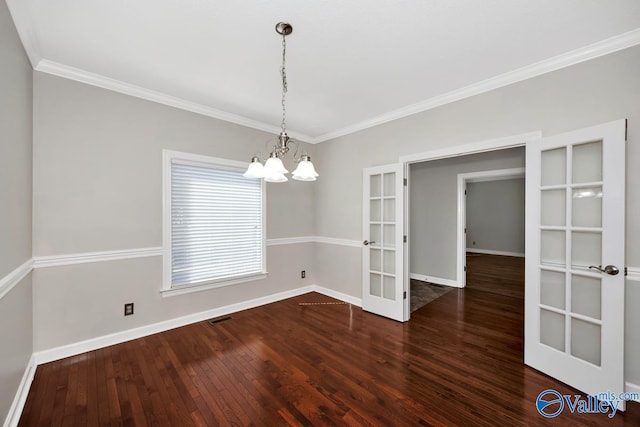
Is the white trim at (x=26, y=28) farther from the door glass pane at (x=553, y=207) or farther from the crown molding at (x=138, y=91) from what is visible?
the door glass pane at (x=553, y=207)

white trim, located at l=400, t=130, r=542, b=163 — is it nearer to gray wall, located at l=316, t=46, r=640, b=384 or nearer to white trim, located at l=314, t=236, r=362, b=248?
gray wall, located at l=316, t=46, r=640, b=384

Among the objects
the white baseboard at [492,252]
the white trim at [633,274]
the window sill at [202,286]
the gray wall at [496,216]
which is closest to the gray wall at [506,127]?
the white trim at [633,274]

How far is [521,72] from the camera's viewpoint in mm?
2471

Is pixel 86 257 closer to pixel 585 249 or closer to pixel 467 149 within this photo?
pixel 467 149

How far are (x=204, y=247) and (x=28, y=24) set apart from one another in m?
2.49

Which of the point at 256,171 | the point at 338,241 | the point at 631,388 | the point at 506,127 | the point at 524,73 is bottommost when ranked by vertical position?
the point at 631,388

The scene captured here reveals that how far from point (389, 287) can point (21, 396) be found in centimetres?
360

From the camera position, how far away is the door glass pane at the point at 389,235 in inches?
139

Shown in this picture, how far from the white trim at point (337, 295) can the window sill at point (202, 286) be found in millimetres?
1102

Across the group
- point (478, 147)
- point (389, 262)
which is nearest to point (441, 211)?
point (389, 262)

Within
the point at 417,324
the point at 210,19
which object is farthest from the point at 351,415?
the point at 210,19

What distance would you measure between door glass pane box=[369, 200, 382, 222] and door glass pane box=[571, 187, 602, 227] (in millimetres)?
1999

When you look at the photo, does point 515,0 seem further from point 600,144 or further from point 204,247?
point 204,247

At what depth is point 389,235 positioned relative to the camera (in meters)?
3.58
